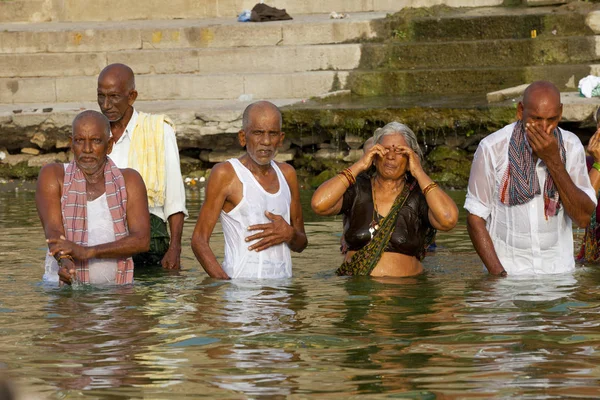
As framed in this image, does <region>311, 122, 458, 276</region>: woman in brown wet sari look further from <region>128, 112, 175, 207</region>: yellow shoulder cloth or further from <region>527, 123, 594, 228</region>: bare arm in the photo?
<region>128, 112, 175, 207</region>: yellow shoulder cloth

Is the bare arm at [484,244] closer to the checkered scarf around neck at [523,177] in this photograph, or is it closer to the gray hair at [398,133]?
the checkered scarf around neck at [523,177]

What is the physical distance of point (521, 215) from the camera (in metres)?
7.28

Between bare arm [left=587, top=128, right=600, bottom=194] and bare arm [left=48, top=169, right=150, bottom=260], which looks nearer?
bare arm [left=48, top=169, right=150, bottom=260]

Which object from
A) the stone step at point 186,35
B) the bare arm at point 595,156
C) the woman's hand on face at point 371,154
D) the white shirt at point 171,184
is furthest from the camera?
the stone step at point 186,35

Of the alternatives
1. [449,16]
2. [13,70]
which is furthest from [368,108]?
[13,70]

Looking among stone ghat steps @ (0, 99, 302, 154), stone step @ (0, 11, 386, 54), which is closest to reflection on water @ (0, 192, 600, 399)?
stone ghat steps @ (0, 99, 302, 154)

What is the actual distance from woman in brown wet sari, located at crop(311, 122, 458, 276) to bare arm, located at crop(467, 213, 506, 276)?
22 cm

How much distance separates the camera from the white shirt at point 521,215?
7230 millimetres

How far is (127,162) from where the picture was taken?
25.8 ft

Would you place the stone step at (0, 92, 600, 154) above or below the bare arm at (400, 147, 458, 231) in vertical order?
above

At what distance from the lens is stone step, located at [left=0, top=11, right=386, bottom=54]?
15.5 metres

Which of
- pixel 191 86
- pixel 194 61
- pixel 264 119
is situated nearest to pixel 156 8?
pixel 194 61

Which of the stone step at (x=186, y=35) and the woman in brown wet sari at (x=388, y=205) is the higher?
the stone step at (x=186, y=35)

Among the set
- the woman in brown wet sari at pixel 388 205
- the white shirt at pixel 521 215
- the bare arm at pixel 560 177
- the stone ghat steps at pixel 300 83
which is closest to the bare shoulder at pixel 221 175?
the woman in brown wet sari at pixel 388 205
